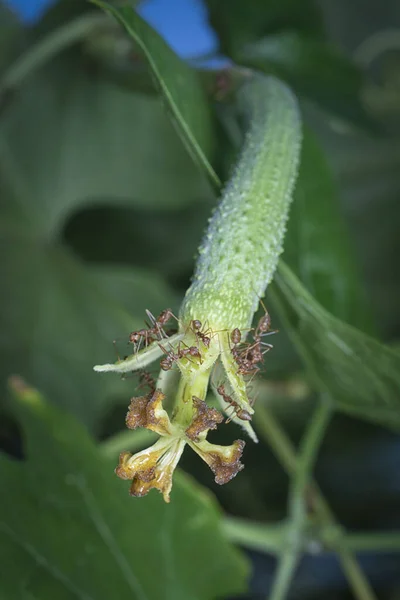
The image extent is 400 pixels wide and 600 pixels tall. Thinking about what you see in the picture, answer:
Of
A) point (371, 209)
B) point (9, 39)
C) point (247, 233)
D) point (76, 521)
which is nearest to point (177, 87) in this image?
point (247, 233)

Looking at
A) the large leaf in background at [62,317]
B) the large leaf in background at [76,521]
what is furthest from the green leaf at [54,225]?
the large leaf in background at [76,521]

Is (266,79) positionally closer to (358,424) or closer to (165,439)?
(165,439)

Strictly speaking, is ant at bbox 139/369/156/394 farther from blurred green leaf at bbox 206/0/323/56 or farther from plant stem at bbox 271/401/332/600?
blurred green leaf at bbox 206/0/323/56

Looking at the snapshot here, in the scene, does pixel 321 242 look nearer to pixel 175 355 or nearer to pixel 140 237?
pixel 175 355

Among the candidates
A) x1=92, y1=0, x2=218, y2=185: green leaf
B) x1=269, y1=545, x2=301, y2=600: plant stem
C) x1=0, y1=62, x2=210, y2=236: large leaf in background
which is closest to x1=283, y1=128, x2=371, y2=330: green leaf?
x1=92, y1=0, x2=218, y2=185: green leaf

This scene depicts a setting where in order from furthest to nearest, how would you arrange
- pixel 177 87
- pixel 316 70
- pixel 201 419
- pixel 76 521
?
pixel 316 70, pixel 76 521, pixel 177 87, pixel 201 419

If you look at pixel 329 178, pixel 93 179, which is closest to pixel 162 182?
pixel 93 179
